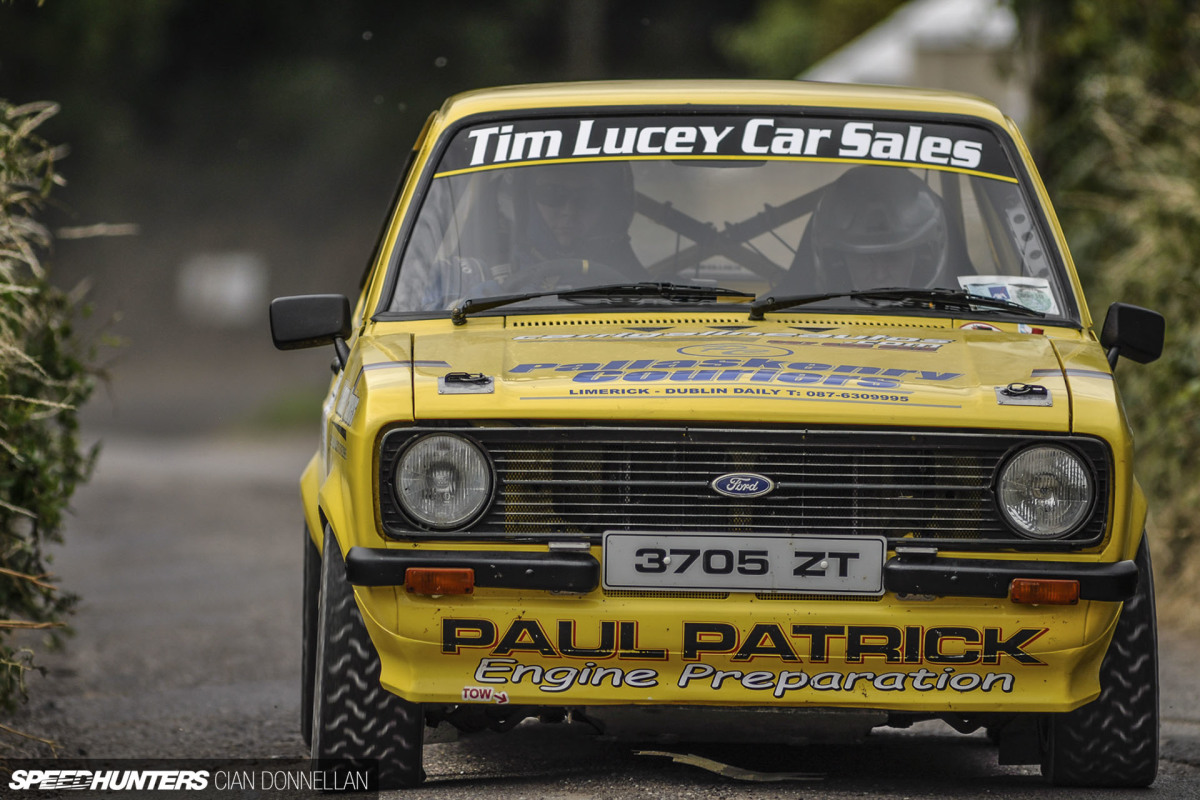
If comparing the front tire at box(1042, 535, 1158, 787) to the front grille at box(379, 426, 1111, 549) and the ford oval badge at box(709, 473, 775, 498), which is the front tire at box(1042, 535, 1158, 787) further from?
the ford oval badge at box(709, 473, 775, 498)

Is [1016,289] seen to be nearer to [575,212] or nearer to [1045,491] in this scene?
[1045,491]

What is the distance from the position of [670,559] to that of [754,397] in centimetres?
43

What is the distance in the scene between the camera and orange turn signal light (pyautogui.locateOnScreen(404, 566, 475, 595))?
4109 mm

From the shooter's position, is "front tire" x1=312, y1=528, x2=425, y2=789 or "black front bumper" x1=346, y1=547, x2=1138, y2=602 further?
"front tire" x1=312, y1=528, x2=425, y2=789

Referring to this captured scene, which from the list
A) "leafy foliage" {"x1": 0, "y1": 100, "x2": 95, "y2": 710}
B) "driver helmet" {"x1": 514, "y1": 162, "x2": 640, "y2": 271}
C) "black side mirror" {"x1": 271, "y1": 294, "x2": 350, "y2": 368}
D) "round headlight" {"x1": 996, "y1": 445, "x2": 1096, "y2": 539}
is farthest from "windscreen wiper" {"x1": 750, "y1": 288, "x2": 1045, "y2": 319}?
"leafy foliage" {"x1": 0, "y1": 100, "x2": 95, "y2": 710}

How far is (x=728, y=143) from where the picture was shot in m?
5.34

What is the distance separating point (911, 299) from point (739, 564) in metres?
1.18

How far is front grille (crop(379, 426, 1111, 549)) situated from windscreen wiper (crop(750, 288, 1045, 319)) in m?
0.76

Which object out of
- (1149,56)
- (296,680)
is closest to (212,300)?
(1149,56)

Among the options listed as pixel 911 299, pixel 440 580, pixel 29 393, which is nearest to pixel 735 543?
pixel 440 580

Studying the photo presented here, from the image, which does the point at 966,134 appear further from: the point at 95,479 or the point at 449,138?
the point at 95,479

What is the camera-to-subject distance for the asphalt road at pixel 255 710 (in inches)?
183

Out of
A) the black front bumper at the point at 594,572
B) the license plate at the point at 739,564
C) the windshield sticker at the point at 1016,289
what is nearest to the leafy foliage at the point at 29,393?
the black front bumper at the point at 594,572

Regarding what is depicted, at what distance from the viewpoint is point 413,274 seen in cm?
512
